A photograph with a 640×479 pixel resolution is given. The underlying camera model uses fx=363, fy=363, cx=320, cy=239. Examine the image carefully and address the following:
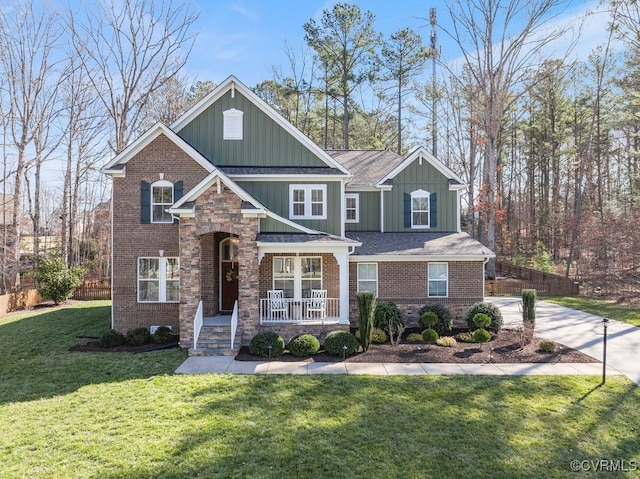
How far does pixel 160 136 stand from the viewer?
490 inches

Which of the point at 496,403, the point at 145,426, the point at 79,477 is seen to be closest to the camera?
the point at 79,477

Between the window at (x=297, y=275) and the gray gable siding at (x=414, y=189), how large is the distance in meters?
4.42

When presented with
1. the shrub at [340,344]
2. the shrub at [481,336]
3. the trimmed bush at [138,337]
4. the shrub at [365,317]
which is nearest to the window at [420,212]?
the shrub at [481,336]

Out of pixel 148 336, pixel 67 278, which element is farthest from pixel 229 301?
pixel 67 278

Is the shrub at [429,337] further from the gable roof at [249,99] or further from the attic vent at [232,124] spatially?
the attic vent at [232,124]

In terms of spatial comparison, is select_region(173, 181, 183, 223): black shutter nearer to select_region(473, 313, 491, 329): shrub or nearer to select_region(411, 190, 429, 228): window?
select_region(411, 190, 429, 228): window

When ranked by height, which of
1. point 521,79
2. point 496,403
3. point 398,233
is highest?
point 521,79

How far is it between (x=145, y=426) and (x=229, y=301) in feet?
24.4

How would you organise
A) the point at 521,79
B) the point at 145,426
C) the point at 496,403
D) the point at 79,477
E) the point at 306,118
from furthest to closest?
1. the point at 306,118
2. the point at 521,79
3. the point at 496,403
4. the point at 145,426
5. the point at 79,477

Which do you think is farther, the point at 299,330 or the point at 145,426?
the point at 299,330

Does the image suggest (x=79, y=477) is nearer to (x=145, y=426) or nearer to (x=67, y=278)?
(x=145, y=426)

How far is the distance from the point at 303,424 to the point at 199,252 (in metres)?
6.45

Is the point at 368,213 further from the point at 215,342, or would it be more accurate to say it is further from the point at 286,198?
the point at 215,342

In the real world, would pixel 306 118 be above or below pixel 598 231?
above
